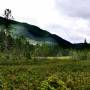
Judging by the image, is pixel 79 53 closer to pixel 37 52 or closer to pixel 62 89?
pixel 37 52

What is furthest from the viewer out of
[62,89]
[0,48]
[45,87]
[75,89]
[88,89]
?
[0,48]

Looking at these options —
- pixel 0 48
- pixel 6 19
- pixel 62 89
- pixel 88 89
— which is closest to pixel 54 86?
pixel 62 89

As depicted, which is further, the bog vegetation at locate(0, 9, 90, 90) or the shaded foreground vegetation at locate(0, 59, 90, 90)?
the bog vegetation at locate(0, 9, 90, 90)

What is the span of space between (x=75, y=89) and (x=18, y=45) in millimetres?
169978

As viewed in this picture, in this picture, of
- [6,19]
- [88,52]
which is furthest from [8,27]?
[88,52]

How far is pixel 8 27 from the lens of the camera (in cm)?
13575

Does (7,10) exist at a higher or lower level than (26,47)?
higher

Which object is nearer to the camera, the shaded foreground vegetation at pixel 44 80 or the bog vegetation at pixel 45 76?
the shaded foreground vegetation at pixel 44 80

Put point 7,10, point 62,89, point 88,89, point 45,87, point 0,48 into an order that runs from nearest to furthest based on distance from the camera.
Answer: point 45,87 < point 62,89 < point 88,89 < point 7,10 < point 0,48

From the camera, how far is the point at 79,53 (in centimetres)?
19888

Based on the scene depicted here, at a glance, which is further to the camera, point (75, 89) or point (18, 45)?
point (18, 45)

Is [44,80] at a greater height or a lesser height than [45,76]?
greater

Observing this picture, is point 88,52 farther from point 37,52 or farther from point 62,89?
point 62,89

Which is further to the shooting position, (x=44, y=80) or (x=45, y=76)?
(x=45, y=76)
